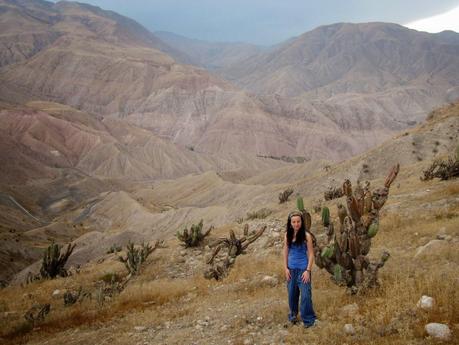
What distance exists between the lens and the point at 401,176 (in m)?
21.9

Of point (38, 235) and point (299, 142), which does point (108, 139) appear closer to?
point (299, 142)

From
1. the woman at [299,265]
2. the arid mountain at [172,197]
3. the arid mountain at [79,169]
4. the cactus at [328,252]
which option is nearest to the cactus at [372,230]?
the cactus at [328,252]

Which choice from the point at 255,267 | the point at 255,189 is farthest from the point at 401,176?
the point at 255,189

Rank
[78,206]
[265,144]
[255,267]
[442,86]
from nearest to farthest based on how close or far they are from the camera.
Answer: [255,267] < [78,206] < [265,144] < [442,86]

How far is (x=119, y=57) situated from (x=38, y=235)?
125 meters

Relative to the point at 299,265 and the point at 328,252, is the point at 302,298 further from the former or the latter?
the point at 328,252

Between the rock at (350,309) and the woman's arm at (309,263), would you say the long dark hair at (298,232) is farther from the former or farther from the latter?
the rock at (350,309)

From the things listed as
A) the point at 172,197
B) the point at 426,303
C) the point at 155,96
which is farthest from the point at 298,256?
the point at 155,96

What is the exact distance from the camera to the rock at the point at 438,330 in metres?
4.80

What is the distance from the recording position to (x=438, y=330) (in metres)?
4.88

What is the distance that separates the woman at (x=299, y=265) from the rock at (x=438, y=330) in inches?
62.9

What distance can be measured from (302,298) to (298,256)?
0.58 metres

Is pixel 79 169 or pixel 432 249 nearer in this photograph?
pixel 432 249

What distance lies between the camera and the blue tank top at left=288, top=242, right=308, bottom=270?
6.21m
